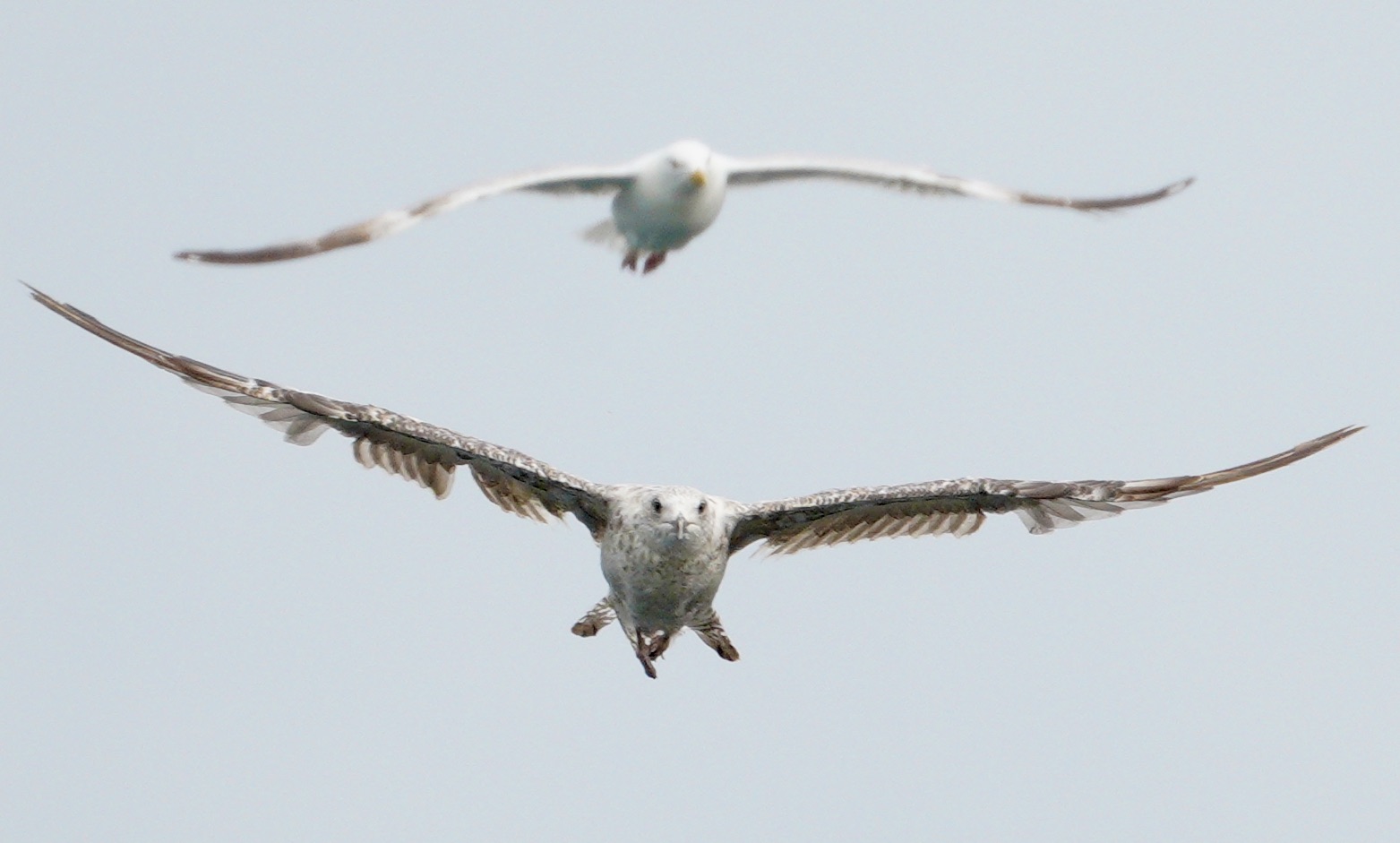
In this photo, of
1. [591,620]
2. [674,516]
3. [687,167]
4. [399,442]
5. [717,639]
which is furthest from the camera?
[687,167]

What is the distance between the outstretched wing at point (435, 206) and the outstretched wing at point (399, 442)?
3.45ft

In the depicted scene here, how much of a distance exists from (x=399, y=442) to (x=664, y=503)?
2.20 meters

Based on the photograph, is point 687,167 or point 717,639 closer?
point 717,639

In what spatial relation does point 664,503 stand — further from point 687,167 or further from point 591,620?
point 687,167

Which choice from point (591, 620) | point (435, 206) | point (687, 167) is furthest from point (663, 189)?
point (591, 620)

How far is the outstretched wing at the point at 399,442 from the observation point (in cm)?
1669

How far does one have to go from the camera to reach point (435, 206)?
19656mm

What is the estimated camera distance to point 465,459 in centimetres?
1752

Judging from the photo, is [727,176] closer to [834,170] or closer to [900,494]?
[834,170]

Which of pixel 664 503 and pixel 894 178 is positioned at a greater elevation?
pixel 894 178

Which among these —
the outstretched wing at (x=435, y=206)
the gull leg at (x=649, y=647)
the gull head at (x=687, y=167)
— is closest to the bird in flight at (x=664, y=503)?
the gull leg at (x=649, y=647)

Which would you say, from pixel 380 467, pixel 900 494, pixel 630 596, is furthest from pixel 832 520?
pixel 380 467

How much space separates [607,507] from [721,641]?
1.69 m

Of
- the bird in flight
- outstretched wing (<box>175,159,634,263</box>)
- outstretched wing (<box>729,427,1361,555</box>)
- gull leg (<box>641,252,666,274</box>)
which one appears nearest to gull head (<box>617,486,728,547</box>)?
the bird in flight
